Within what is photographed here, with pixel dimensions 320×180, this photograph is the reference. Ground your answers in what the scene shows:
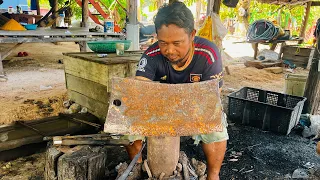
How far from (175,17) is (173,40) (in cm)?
15

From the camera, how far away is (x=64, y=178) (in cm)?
180

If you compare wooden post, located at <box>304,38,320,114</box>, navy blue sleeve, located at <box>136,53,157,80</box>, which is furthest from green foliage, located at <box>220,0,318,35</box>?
navy blue sleeve, located at <box>136,53,157,80</box>

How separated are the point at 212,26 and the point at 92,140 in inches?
149

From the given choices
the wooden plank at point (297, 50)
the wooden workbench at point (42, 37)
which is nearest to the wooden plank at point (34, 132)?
the wooden workbench at point (42, 37)

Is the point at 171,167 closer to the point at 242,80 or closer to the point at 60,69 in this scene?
the point at 242,80

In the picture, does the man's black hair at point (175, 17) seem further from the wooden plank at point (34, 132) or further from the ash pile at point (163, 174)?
the wooden plank at point (34, 132)

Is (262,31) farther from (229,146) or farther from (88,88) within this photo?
(88,88)

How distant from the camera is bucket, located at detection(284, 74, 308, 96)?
4199mm

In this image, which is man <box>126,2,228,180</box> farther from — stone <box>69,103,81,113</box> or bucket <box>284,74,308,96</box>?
bucket <box>284,74,308,96</box>

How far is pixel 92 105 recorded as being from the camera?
11.7ft

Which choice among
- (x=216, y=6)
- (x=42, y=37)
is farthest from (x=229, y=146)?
(x=42, y=37)

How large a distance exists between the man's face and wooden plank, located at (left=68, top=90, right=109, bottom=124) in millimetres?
1861

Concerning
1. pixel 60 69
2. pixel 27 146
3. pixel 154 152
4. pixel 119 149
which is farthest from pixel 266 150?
pixel 60 69

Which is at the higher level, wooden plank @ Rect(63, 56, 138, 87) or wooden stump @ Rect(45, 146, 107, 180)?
wooden plank @ Rect(63, 56, 138, 87)
